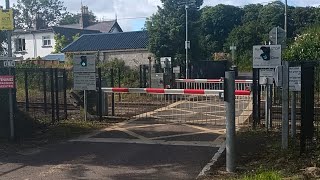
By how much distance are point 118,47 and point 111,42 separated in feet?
7.51

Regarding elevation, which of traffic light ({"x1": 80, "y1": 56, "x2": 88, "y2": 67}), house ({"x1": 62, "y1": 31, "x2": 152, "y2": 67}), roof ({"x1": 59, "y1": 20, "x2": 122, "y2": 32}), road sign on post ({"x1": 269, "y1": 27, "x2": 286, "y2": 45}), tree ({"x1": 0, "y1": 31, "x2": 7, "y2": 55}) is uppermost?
roof ({"x1": 59, "y1": 20, "x2": 122, "y2": 32})

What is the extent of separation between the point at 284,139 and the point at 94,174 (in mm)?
3445

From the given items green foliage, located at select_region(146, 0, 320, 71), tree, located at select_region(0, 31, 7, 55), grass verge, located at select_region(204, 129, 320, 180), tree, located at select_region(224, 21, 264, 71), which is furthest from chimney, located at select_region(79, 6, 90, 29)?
grass verge, located at select_region(204, 129, 320, 180)

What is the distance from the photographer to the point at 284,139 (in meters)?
8.23

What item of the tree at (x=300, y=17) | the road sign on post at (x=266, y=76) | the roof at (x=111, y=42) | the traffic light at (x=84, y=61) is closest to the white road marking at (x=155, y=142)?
the road sign on post at (x=266, y=76)

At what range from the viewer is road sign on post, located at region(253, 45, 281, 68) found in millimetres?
A: 10414

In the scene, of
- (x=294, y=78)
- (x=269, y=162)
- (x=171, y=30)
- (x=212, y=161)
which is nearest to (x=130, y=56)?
(x=171, y=30)

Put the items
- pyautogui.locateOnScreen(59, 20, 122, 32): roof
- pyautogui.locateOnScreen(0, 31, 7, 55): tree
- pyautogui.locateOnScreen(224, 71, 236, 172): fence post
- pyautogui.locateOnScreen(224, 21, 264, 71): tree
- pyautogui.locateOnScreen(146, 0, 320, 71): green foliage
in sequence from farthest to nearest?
pyautogui.locateOnScreen(224, 21, 264, 71): tree → pyautogui.locateOnScreen(59, 20, 122, 32): roof → pyautogui.locateOnScreen(146, 0, 320, 71): green foliage → pyautogui.locateOnScreen(0, 31, 7, 55): tree → pyautogui.locateOnScreen(224, 71, 236, 172): fence post

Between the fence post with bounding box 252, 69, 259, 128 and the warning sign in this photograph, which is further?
the fence post with bounding box 252, 69, 259, 128

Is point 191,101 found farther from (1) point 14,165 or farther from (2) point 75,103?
(1) point 14,165

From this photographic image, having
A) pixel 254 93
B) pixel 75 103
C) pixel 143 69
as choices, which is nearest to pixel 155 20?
pixel 143 69

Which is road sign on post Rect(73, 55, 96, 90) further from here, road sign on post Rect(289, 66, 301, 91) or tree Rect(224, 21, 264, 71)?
tree Rect(224, 21, 264, 71)

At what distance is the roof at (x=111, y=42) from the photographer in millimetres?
36688

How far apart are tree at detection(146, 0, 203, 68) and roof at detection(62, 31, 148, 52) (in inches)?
104
